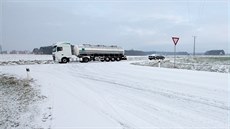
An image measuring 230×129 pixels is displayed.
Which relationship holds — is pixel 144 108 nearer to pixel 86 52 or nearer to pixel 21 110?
pixel 21 110

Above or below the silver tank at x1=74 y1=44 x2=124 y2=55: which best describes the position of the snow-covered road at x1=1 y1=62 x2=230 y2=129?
below

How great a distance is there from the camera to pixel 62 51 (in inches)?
1631

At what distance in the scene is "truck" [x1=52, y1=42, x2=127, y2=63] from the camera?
4119cm

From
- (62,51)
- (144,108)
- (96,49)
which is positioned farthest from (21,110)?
(96,49)

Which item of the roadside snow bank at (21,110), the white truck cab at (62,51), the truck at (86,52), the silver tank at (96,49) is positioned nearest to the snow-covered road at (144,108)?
the roadside snow bank at (21,110)

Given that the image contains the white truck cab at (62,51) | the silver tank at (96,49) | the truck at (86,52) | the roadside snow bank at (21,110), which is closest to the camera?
the roadside snow bank at (21,110)

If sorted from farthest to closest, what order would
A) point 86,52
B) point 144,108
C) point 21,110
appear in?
point 86,52 → point 21,110 → point 144,108

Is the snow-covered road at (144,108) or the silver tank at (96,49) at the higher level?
the silver tank at (96,49)

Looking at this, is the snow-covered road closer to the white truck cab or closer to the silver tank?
the white truck cab

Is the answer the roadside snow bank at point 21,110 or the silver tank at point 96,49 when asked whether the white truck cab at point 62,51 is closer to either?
the silver tank at point 96,49

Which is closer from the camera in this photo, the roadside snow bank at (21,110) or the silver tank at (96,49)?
the roadside snow bank at (21,110)

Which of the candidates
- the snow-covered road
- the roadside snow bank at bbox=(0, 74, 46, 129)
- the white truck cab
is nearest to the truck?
the white truck cab

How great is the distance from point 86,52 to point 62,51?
4959 millimetres

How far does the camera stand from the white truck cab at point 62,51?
135 ft
